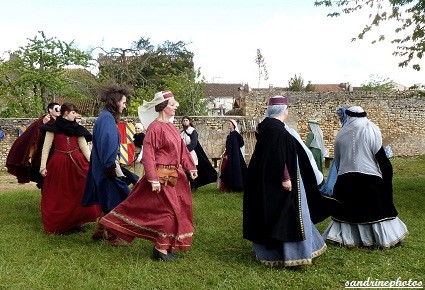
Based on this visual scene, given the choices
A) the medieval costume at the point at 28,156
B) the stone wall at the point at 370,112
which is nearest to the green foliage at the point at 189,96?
the stone wall at the point at 370,112

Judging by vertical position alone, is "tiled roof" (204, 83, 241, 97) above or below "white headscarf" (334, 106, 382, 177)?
above

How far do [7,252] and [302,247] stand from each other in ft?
11.1

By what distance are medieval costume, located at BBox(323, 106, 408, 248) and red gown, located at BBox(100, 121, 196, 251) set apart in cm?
182

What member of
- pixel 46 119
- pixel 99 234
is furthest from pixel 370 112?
pixel 99 234

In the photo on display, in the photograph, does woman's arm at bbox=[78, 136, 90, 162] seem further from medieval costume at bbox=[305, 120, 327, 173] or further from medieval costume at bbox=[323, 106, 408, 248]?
medieval costume at bbox=[305, 120, 327, 173]

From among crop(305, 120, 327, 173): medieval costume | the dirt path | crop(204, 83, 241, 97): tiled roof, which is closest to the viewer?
crop(305, 120, 327, 173): medieval costume

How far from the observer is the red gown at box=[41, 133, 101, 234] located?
20.2 feet

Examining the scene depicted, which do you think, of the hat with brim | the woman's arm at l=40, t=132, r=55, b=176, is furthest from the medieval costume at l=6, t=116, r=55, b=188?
the hat with brim

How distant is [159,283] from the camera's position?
13.7ft

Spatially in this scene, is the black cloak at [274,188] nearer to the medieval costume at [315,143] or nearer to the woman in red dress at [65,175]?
the woman in red dress at [65,175]

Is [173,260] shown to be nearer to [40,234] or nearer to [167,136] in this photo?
[167,136]

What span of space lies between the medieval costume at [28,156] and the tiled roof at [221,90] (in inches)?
1794

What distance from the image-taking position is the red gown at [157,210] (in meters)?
4.84

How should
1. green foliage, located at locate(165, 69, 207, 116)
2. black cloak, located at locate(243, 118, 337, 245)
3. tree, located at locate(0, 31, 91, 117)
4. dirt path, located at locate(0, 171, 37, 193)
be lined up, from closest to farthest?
black cloak, located at locate(243, 118, 337, 245), dirt path, located at locate(0, 171, 37, 193), tree, located at locate(0, 31, 91, 117), green foliage, located at locate(165, 69, 207, 116)
